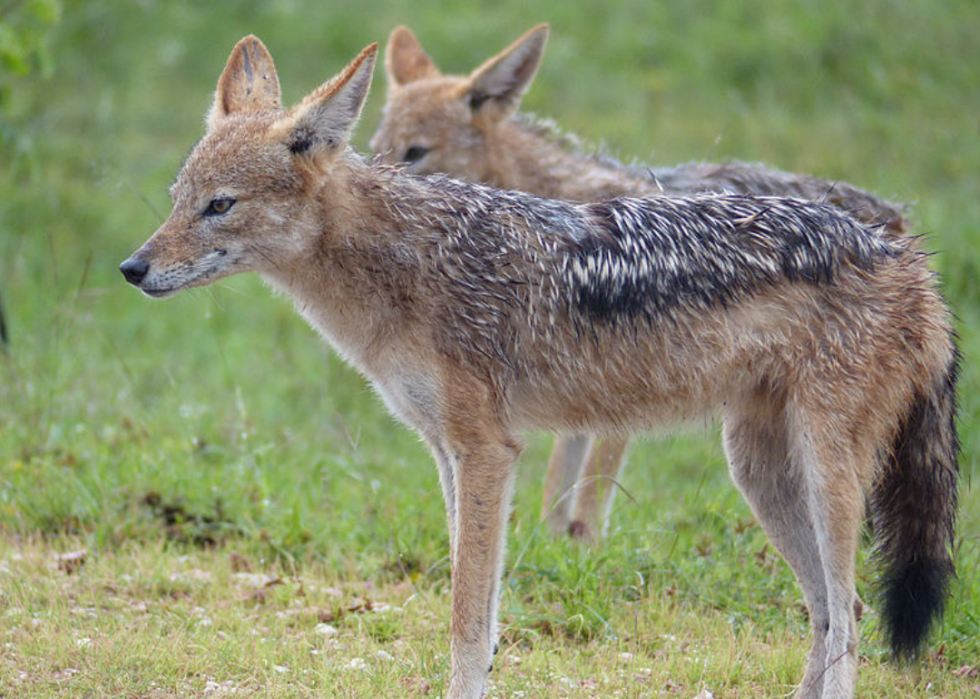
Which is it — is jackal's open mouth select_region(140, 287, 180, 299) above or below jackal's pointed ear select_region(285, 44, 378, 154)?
below

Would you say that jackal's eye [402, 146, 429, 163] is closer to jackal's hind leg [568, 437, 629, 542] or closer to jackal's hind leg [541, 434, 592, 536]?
jackal's hind leg [541, 434, 592, 536]

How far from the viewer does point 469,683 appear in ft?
13.9

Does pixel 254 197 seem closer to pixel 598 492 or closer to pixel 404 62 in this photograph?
pixel 598 492

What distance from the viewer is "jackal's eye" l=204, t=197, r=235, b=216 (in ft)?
14.5

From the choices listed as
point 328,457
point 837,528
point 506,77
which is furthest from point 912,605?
point 506,77

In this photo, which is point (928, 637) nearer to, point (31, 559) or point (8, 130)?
point (31, 559)

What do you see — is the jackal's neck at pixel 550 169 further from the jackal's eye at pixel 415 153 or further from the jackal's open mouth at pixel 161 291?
the jackal's open mouth at pixel 161 291

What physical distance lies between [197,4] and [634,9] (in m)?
5.08

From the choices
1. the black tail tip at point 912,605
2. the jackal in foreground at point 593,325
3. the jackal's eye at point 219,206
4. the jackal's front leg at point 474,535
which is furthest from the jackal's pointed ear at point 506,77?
the black tail tip at point 912,605

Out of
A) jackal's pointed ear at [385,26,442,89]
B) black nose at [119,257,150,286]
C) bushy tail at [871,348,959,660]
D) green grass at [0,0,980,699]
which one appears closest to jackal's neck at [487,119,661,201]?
jackal's pointed ear at [385,26,442,89]

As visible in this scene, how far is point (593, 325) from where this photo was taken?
451 cm

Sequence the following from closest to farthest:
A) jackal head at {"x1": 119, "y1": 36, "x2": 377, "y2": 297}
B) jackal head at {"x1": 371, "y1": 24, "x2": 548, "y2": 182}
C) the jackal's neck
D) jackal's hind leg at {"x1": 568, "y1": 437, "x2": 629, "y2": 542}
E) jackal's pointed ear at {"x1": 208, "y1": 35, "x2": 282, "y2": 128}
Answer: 1. jackal head at {"x1": 119, "y1": 36, "x2": 377, "y2": 297}
2. jackal's pointed ear at {"x1": 208, "y1": 35, "x2": 282, "y2": 128}
3. jackal's hind leg at {"x1": 568, "y1": 437, "x2": 629, "y2": 542}
4. the jackal's neck
5. jackal head at {"x1": 371, "y1": 24, "x2": 548, "y2": 182}

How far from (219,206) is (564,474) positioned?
2.47m

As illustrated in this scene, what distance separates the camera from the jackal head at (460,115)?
6.85m
